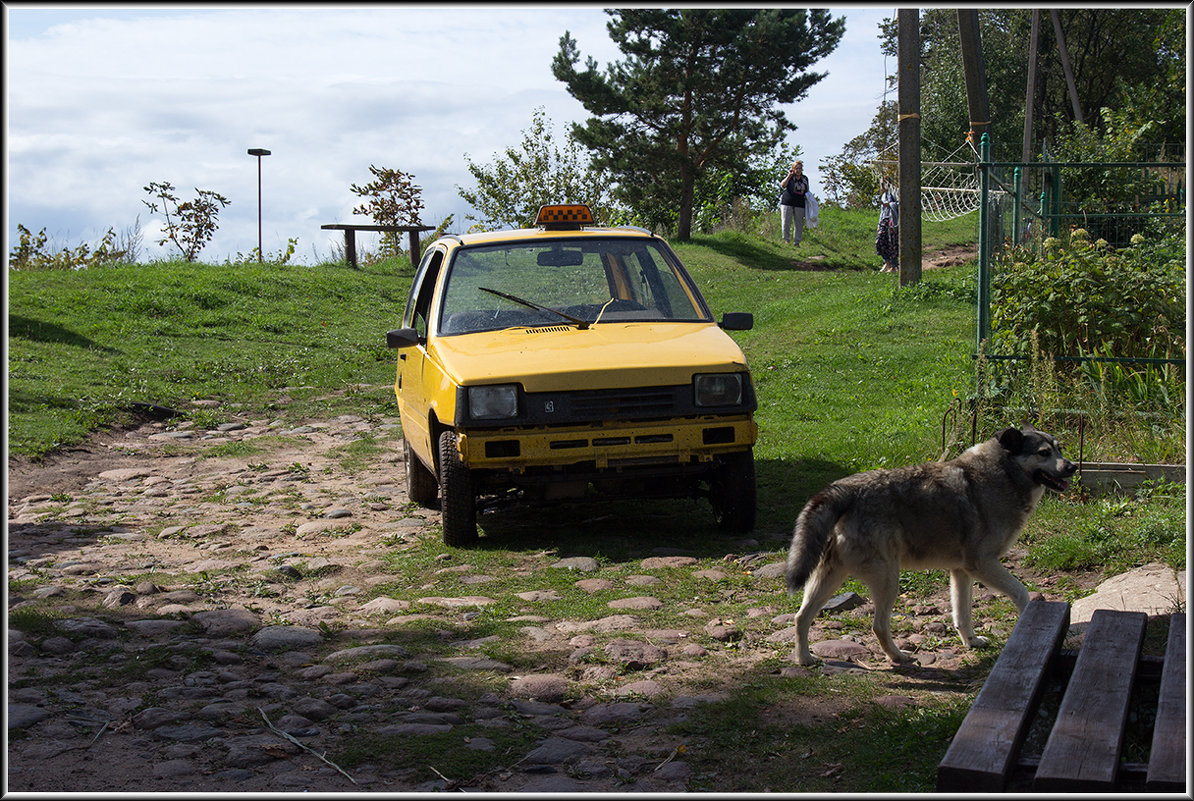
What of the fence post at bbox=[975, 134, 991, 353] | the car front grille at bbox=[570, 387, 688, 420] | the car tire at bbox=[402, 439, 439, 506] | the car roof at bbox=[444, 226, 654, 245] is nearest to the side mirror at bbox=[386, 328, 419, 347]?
the car roof at bbox=[444, 226, 654, 245]

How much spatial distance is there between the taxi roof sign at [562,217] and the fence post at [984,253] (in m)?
3.05

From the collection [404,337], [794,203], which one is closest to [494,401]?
[404,337]

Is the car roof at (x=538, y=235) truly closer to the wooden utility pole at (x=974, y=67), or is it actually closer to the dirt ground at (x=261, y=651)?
the dirt ground at (x=261, y=651)

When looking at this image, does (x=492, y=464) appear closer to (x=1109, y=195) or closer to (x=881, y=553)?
(x=881, y=553)

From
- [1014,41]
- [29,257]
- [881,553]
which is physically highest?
[1014,41]

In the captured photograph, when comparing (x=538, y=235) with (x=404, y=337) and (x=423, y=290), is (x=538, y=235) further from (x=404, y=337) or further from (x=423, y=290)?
(x=404, y=337)

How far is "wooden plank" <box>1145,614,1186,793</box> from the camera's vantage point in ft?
10.4

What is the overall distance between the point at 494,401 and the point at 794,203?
840 inches

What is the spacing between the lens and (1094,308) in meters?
8.28

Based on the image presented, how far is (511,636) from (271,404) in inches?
342

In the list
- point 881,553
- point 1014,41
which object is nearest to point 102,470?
point 881,553

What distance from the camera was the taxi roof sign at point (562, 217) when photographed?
8.93 meters

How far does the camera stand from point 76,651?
5234mm

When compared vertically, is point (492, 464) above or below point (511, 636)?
above
